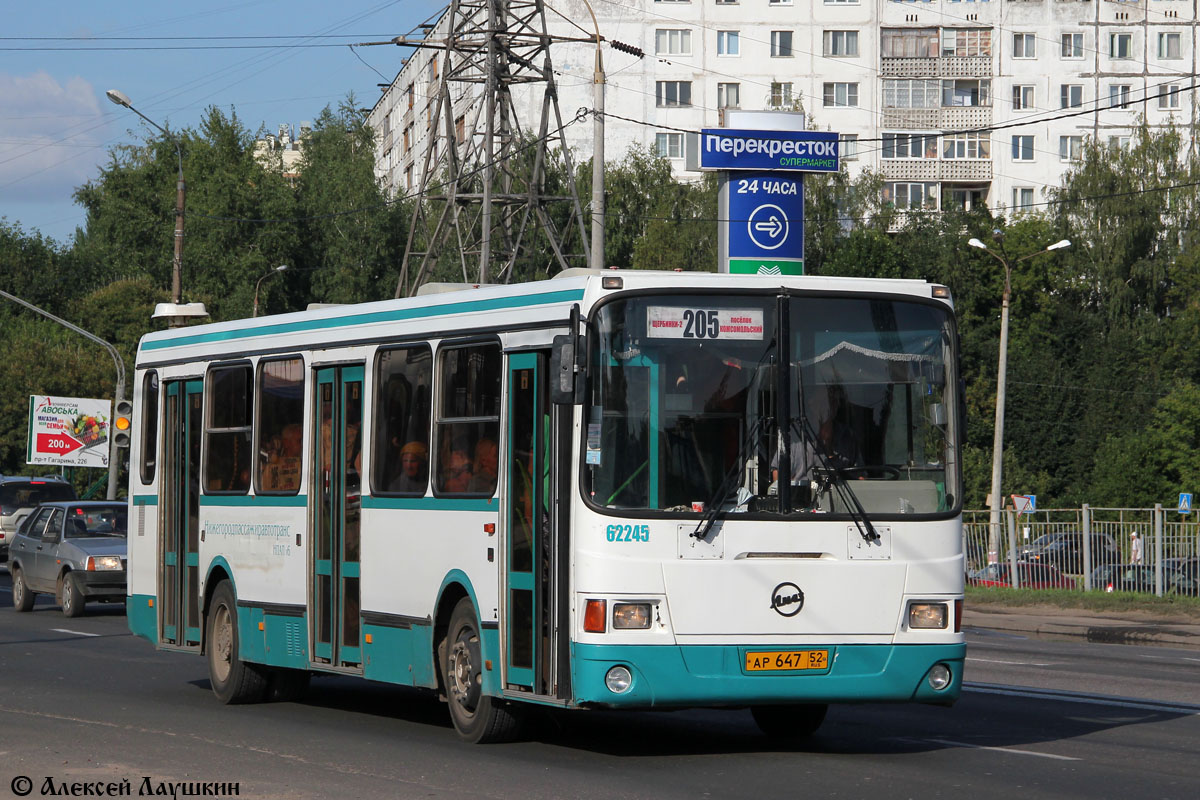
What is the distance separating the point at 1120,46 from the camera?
278 ft

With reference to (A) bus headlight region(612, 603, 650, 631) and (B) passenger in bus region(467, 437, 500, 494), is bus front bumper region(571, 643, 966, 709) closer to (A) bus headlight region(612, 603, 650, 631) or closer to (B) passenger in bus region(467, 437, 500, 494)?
(A) bus headlight region(612, 603, 650, 631)

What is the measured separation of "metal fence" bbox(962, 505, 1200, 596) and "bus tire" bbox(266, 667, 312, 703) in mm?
19200

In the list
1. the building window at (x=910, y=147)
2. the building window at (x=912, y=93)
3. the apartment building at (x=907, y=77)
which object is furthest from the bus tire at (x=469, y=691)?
the building window at (x=912, y=93)

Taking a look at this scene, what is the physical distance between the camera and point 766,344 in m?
10.5

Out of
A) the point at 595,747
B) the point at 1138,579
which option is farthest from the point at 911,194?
the point at 595,747

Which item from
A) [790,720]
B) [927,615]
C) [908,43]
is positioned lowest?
[790,720]

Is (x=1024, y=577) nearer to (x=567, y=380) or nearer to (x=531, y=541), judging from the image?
(x=531, y=541)

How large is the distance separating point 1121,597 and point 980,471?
41.7 metres

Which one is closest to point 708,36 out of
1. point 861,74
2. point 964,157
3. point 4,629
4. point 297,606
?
point 861,74

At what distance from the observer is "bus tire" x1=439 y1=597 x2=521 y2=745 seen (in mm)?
11172

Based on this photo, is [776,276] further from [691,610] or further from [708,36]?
[708,36]

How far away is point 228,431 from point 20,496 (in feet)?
85.6

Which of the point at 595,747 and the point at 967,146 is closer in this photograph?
the point at 595,747

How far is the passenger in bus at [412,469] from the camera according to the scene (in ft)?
39.5
